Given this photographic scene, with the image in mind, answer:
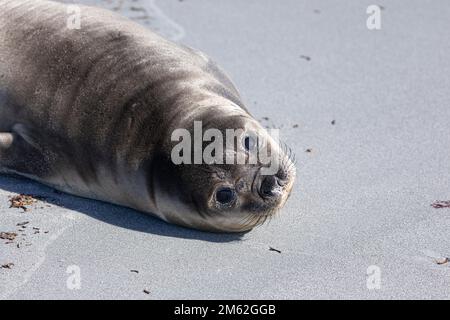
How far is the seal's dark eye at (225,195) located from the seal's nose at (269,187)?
15cm

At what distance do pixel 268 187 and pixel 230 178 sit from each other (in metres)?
0.21

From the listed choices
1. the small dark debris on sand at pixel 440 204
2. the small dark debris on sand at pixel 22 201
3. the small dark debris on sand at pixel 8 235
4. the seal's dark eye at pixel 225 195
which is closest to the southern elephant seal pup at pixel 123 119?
the seal's dark eye at pixel 225 195

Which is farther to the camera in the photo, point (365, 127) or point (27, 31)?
point (365, 127)

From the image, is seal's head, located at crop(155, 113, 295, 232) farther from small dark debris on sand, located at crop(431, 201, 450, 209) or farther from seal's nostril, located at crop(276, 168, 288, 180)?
small dark debris on sand, located at crop(431, 201, 450, 209)

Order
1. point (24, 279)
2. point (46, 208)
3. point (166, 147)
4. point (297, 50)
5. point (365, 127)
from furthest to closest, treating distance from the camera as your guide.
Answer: point (297, 50) → point (365, 127) → point (46, 208) → point (166, 147) → point (24, 279)

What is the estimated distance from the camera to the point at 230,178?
493cm

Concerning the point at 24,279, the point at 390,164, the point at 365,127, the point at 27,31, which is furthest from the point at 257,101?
the point at 24,279

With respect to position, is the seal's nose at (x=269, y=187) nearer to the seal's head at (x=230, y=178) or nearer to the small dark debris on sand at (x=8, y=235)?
the seal's head at (x=230, y=178)

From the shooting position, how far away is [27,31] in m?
6.18

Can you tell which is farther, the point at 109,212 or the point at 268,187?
the point at 109,212

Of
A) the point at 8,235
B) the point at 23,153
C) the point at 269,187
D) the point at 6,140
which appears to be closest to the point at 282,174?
the point at 269,187

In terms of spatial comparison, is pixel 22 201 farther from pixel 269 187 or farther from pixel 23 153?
pixel 269 187

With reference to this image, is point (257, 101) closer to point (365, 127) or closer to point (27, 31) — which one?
point (365, 127)

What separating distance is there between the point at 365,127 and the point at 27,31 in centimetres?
229
